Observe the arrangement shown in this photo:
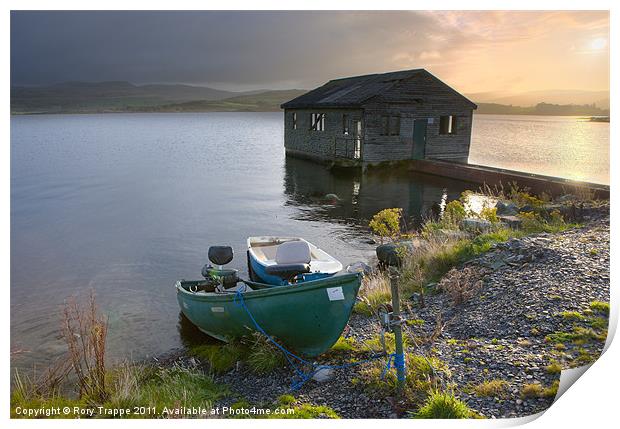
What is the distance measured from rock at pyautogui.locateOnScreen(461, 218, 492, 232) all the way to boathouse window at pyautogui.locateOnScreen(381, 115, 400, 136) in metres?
14.7

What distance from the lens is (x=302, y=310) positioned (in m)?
6.86

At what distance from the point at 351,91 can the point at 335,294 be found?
2421 centimetres

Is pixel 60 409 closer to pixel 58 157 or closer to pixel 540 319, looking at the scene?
pixel 540 319

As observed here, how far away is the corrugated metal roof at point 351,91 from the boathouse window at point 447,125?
1578 mm

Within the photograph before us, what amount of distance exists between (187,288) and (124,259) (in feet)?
16.8

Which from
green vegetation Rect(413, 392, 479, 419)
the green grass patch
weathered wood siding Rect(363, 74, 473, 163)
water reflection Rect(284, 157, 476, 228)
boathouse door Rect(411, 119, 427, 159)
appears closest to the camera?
green vegetation Rect(413, 392, 479, 419)

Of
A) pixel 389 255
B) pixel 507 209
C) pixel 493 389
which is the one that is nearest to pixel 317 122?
pixel 507 209

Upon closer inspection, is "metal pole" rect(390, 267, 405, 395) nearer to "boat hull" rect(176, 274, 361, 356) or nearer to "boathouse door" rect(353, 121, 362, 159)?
"boat hull" rect(176, 274, 361, 356)

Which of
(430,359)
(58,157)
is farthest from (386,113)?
(58,157)

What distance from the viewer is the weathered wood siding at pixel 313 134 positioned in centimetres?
2794

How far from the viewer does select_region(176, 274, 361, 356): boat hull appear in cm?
666

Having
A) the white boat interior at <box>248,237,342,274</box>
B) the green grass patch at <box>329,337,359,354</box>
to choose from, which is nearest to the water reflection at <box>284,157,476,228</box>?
the white boat interior at <box>248,237,342,274</box>

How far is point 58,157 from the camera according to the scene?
118 feet

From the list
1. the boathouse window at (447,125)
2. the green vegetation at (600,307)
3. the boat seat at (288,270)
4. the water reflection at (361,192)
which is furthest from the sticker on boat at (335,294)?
the boathouse window at (447,125)
